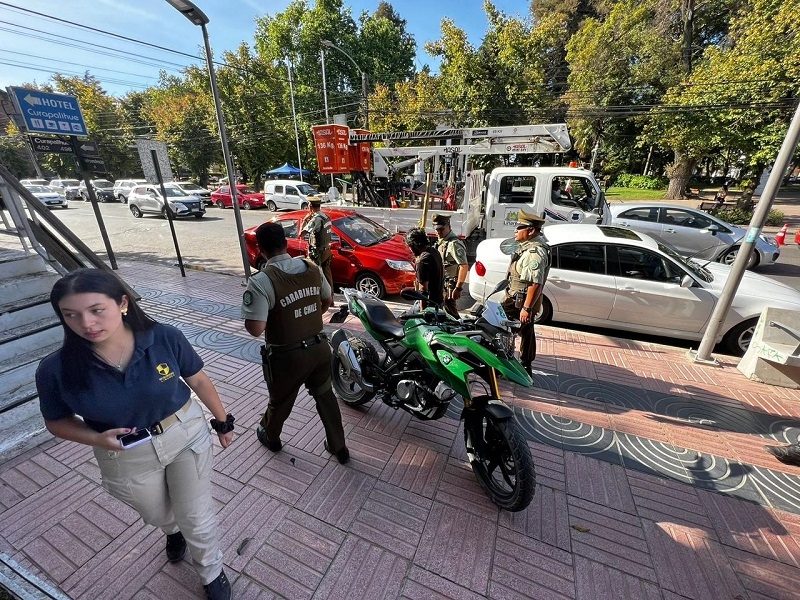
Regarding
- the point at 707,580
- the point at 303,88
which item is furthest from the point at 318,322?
the point at 303,88

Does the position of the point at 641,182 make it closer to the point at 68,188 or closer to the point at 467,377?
the point at 467,377

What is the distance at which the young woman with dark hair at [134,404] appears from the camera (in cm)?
135

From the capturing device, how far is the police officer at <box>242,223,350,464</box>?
7.18ft

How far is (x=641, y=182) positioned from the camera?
1078 inches

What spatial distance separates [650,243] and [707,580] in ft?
12.8

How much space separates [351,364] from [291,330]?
825mm

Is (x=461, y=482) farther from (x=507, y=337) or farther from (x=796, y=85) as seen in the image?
(x=796, y=85)

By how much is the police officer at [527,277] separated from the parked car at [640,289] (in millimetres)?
456

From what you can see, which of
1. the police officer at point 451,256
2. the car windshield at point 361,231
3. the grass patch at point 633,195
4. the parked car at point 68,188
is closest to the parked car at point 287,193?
the car windshield at point 361,231

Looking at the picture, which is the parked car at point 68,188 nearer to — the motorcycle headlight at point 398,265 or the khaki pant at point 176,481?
the motorcycle headlight at point 398,265

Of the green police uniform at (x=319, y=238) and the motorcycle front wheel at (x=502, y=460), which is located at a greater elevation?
the green police uniform at (x=319, y=238)

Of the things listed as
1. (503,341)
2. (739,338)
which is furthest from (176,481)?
(739,338)

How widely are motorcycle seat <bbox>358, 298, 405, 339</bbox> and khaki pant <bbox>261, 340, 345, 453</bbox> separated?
1.85 ft

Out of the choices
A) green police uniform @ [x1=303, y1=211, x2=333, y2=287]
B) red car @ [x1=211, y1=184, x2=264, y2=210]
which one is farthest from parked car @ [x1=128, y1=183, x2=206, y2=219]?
green police uniform @ [x1=303, y1=211, x2=333, y2=287]
